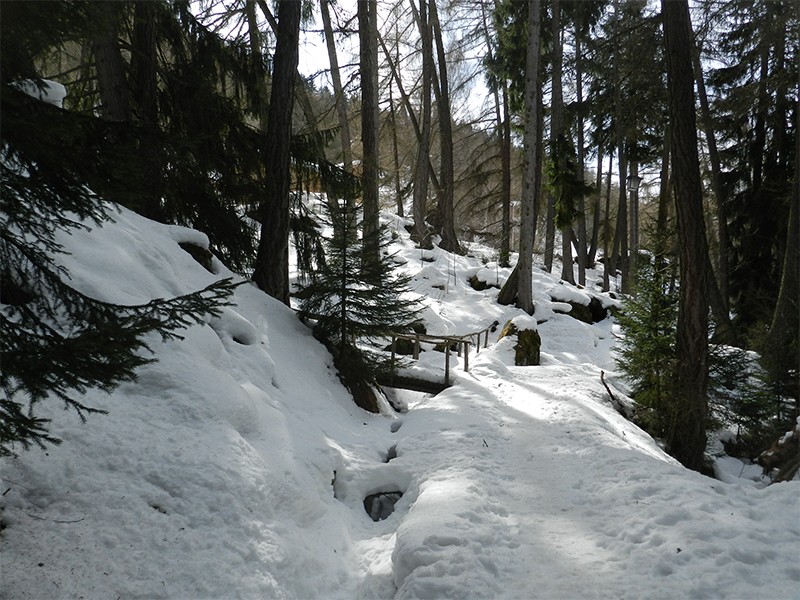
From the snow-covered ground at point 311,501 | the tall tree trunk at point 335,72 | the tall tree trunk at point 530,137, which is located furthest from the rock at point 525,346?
the tall tree trunk at point 335,72

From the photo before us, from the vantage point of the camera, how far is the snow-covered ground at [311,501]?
2.88m

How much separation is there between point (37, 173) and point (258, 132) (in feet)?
23.1

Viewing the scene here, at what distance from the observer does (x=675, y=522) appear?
3635 millimetres

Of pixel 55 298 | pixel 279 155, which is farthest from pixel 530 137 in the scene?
pixel 55 298

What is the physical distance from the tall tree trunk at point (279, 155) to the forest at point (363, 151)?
0.04 meters

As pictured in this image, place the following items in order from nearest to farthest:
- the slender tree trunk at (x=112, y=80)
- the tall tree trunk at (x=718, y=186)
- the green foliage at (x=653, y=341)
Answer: the slender tree trunk at (x=112, y=80), the green foliage at (x=653, y=341), the tall tree trunk at (x=718, y=186)

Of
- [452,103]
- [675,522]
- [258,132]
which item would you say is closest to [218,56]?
[258,132]

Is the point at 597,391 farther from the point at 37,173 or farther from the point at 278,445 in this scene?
the point at 37,173

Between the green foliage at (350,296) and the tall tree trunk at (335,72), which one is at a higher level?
the tall tree trunk at (335,72)

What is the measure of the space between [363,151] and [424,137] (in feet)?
29.1

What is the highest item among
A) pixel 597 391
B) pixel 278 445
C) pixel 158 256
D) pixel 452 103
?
pixel 452 103

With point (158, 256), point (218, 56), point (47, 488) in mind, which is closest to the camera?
point (47, 488)

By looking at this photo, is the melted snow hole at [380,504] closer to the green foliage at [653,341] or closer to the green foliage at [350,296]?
the green foliage at [350,296]

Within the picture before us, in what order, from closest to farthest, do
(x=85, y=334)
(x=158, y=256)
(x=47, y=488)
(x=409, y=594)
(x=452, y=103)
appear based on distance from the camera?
(x=85, y=334)
(x=47, y=488)
(x=409, y=594)
(x=158, y=256)
(x=452, y=103)
